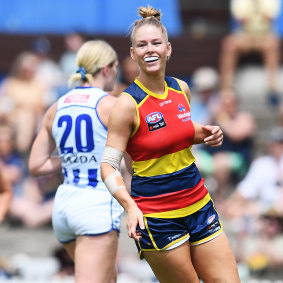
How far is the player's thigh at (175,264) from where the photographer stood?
3.88 metres

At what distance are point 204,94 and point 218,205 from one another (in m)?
A: 2.05

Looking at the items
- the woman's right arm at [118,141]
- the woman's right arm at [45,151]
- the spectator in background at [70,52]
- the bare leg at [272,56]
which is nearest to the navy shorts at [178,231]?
the woman's right arm at [118,141]

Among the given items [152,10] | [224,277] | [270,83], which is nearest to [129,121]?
[152,10]

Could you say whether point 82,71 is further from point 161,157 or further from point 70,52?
point 70,52

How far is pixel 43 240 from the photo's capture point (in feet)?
30.5

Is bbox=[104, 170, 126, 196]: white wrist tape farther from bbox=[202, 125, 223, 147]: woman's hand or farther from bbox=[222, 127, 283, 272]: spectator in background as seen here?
bbox=[222, 127, 283, 272]: spectator in background

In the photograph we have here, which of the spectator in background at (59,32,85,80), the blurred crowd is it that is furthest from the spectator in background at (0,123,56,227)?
the spectator in background at (59,32,85,80)

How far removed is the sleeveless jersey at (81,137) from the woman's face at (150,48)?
2.15ft

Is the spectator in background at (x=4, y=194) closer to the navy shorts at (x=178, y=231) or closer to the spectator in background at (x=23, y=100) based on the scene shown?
the navy shorts at (x=178, y=231)

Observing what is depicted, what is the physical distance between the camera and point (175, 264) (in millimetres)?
3875

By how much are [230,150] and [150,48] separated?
19.9 ft

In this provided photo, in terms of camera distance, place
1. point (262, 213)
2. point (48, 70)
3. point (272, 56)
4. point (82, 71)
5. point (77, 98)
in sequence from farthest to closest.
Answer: point (48, 70), point (272, 56), point (262, 213), point (82, 71), point (77, 98)

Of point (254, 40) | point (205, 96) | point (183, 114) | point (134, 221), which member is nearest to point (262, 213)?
point (205, 96)

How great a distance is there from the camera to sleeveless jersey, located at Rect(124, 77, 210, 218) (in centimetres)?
389
